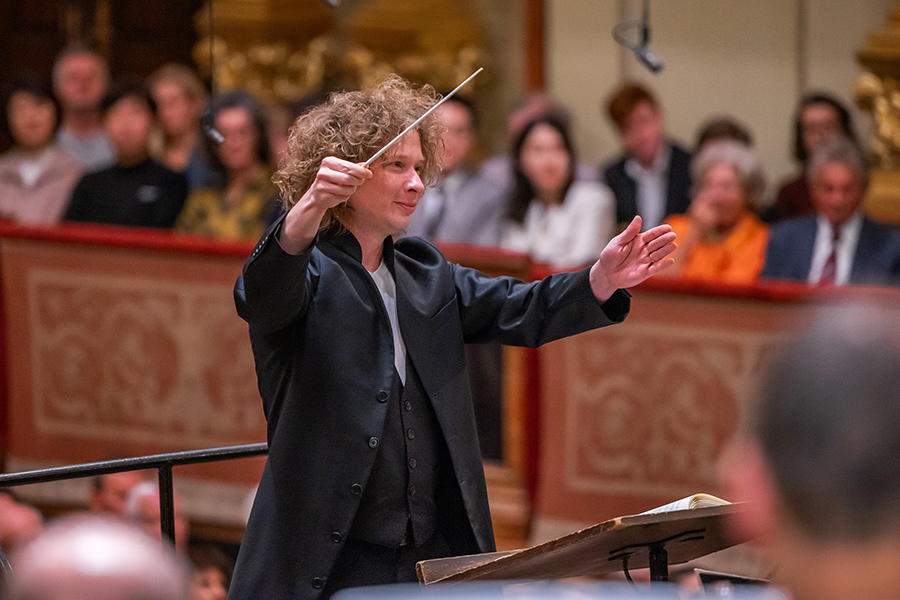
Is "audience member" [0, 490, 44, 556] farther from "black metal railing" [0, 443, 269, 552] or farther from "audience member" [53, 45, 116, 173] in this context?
"black metal railing" [0, 443, 269, 552]

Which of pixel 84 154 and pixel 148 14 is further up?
pixel 148 14

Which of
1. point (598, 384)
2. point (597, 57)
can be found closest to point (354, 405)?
point (598, 384)

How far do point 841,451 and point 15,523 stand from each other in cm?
458

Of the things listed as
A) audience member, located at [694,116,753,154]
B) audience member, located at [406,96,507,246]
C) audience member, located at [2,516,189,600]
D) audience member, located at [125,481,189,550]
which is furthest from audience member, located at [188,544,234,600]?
audience member, located at [2,516,189,600]

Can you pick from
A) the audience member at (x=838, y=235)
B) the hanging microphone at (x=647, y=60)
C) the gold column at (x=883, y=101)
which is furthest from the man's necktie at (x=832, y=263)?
the gold column at (x=883, y=101)

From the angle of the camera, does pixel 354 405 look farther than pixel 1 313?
No

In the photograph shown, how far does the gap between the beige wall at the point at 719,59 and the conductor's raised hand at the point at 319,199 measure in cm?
469

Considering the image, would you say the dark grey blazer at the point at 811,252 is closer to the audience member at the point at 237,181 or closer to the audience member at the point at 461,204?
the audience member at the point at 461,204

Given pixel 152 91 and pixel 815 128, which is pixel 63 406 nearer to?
pixel 152 91

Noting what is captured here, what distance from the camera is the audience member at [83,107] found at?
637 centimetres

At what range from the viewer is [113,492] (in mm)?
5027

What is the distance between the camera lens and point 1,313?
5.52 meters

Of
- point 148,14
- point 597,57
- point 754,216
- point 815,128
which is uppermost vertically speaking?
point 148,14

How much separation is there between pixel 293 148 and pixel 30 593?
1558 mm
